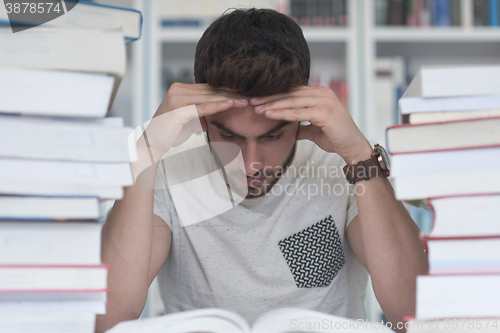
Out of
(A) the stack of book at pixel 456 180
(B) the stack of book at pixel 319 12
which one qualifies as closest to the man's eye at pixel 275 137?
(A) the stack of book at pixel 456 180

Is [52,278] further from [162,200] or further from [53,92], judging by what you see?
[162,200]

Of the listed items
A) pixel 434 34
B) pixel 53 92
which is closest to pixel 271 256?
pixel 53 92

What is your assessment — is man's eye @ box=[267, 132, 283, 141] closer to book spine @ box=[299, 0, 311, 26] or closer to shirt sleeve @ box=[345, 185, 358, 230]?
shirt sleeve @ box=[345, 185, 358, 230]

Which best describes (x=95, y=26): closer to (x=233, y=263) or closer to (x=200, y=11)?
(x=233, y=263)

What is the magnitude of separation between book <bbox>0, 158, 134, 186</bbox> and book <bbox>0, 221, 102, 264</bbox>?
0.16ft

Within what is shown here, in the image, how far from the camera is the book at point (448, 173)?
48 cm

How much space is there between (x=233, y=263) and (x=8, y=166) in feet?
2.03

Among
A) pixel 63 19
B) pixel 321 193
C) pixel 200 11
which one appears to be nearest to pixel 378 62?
pixel 200 11

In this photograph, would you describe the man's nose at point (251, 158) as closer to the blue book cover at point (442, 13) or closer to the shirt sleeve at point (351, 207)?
the shirt sleeve at point (351, 207)

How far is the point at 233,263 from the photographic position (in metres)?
1.00

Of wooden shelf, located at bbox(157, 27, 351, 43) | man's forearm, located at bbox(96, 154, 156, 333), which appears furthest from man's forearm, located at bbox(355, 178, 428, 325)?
wooden shelf, located at bbox(157, 27, 351, 43)

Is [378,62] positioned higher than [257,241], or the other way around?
[378,62]

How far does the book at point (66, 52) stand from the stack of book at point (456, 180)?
319 mm

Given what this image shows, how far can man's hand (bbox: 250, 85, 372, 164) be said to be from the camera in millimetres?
730
